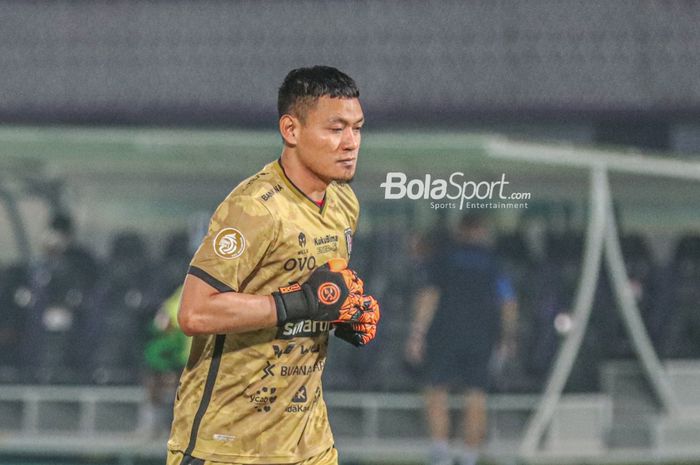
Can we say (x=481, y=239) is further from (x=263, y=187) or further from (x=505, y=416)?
(x=263, y=187)

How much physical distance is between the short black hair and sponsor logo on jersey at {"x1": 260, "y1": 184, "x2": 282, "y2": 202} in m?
0.20

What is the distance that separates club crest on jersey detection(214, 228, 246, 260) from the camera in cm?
351

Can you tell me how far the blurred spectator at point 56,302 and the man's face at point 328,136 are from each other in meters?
5.51

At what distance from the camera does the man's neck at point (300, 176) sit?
3.75 m

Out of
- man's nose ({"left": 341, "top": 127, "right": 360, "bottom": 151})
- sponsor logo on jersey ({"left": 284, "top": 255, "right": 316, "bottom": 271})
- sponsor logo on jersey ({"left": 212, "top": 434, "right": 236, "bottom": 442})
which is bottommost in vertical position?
sponsor logo on jersey ({"left": 212, "top": 434, "right": 236, "bottom": 442})

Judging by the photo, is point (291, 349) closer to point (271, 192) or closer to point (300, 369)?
point (300, 369)

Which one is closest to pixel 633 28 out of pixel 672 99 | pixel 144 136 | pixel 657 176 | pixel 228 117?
pixel 672 99

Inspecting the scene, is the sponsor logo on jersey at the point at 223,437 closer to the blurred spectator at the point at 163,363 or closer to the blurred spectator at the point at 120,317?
the blurred spectator at the point at 163,363

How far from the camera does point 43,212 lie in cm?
918

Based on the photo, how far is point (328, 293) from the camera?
142 inches

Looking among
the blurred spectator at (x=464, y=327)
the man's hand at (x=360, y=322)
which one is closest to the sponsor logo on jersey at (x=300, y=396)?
the man's hand at (x=360, y=322)

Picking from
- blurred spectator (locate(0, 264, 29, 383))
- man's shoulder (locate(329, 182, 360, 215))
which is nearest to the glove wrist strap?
man's shoulder (locate(329, 182, 360, 215))

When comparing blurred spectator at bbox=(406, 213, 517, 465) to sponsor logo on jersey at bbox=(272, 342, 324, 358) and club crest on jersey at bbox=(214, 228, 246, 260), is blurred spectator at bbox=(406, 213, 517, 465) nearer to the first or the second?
sponsor logo on jersey at bbox=(272, 342, 324, 358)

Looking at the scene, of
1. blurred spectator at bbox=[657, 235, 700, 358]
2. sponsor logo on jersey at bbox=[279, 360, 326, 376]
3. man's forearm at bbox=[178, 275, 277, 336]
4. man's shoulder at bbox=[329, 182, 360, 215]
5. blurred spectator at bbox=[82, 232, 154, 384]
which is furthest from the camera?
blurred spectator at bbox=[82, 232, 154, 384]
